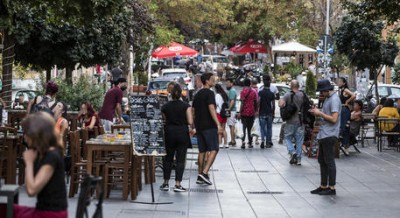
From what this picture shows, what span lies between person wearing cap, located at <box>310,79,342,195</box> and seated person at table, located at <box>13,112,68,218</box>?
833 centimetres

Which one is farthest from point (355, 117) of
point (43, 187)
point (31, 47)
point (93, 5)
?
point (43, 187)

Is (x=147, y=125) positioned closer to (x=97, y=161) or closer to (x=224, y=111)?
(x=97, y=161)

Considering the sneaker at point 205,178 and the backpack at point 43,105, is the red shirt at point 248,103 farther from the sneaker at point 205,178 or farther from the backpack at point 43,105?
the backpack at point 43,105

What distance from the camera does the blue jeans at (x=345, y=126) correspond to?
23078 mm

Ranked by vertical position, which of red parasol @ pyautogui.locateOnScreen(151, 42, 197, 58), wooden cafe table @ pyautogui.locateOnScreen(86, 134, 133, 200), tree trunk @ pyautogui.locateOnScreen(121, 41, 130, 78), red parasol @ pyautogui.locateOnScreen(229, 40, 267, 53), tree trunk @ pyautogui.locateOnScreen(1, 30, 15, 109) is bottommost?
wooden cafe table @ pyautogui.locateOnScreen(86, 134, 133, 200)

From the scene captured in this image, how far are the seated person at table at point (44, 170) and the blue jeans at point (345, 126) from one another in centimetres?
1563

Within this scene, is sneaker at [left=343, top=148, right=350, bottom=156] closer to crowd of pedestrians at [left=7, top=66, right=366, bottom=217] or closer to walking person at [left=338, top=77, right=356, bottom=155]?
walking person at [left=338, top=77, right=356, bottom=155]

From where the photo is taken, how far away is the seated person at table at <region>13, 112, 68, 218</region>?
25.4 ft

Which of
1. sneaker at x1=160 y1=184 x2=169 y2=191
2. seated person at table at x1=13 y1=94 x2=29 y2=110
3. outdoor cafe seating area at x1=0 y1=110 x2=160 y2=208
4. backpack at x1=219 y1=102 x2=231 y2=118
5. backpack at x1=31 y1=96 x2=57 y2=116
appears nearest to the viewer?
outdoor cafe seating area at x1=0 y1=110 x2=160 y2=208

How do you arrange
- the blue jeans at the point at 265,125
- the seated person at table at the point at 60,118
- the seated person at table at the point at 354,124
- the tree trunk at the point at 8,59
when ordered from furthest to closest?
the blue jeans at the point at 265,125, the seated person at table at the point at 354,124, the tree trunk at the point at 8,59, the seated person at table at the point at 60,118

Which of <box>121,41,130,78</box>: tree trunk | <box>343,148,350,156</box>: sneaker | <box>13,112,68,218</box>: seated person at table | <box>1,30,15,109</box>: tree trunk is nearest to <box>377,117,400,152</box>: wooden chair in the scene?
<box>343,148,350,156</box>: sneaker

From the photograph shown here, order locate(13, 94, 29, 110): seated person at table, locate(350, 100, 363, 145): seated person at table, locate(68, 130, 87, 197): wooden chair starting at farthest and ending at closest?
locate(13, 94, 29, 110): seated person at table → locate(350, 100, 363, 145): seated person at table → locate(68, 130, 87, 197): wooden chair

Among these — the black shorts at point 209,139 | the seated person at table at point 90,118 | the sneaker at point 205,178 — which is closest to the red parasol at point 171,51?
the seated person at table at point 90,118

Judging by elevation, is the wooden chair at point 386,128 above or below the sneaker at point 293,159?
above
